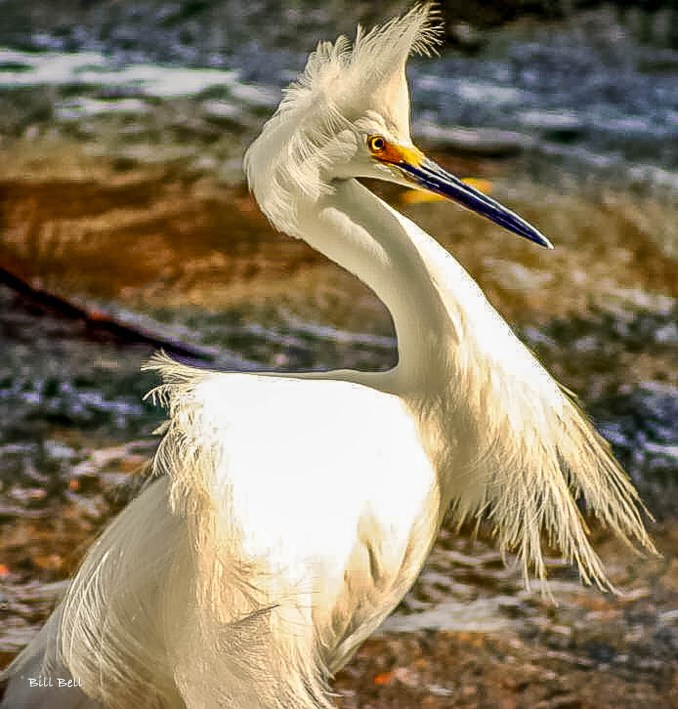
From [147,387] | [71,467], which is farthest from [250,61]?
[71,467]

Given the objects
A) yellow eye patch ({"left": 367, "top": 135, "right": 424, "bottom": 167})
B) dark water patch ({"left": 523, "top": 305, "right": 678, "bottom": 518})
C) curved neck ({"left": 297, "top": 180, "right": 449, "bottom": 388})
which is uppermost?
yellow eye patch ({"left": 367, "top": 135, "right": 424, "bottom": 167})

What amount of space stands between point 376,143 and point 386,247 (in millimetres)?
157

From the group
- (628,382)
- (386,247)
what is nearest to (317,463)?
(386,247)

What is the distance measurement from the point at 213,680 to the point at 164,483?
0.99 ft

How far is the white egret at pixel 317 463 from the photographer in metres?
1.73

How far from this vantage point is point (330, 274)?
395 cm

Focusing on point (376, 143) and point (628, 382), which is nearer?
point (376, 143)

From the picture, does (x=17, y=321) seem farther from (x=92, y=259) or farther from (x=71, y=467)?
(x=71, y=467)

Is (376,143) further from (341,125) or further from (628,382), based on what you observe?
(628,382)

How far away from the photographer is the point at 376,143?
5.98 ft

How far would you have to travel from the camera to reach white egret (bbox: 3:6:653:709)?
1.73m
